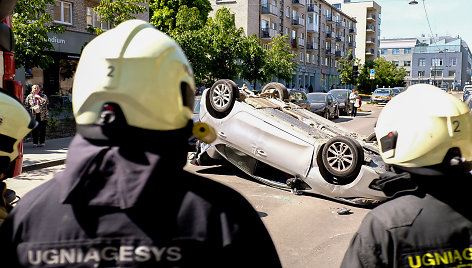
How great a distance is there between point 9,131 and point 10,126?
3 cm

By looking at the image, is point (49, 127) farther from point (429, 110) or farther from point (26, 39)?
point (429, 110)

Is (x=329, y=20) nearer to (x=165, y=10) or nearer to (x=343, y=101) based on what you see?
(x=165, y=10)

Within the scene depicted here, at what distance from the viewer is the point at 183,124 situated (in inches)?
56.9

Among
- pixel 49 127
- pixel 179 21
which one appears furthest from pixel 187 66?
pixel 179 21

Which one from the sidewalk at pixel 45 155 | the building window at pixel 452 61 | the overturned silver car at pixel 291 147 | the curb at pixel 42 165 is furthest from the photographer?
the building window at pixel 452 61

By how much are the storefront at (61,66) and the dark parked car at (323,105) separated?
13.2m

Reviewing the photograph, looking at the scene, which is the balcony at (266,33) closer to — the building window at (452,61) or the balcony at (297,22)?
the balcony at (297,22)

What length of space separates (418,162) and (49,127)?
638 inches

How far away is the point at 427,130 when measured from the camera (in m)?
1.84

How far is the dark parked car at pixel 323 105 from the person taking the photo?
20.7 m

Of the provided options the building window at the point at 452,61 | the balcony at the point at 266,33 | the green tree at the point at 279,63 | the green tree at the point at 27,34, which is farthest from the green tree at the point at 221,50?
the building window at the point at 452,61

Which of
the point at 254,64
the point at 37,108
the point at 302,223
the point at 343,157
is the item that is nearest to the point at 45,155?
the point at 37,108

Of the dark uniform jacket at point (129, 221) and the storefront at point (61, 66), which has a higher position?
the storefront at point (61, 66)

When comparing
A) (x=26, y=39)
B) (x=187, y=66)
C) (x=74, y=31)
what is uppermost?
(x=74, y=31)
